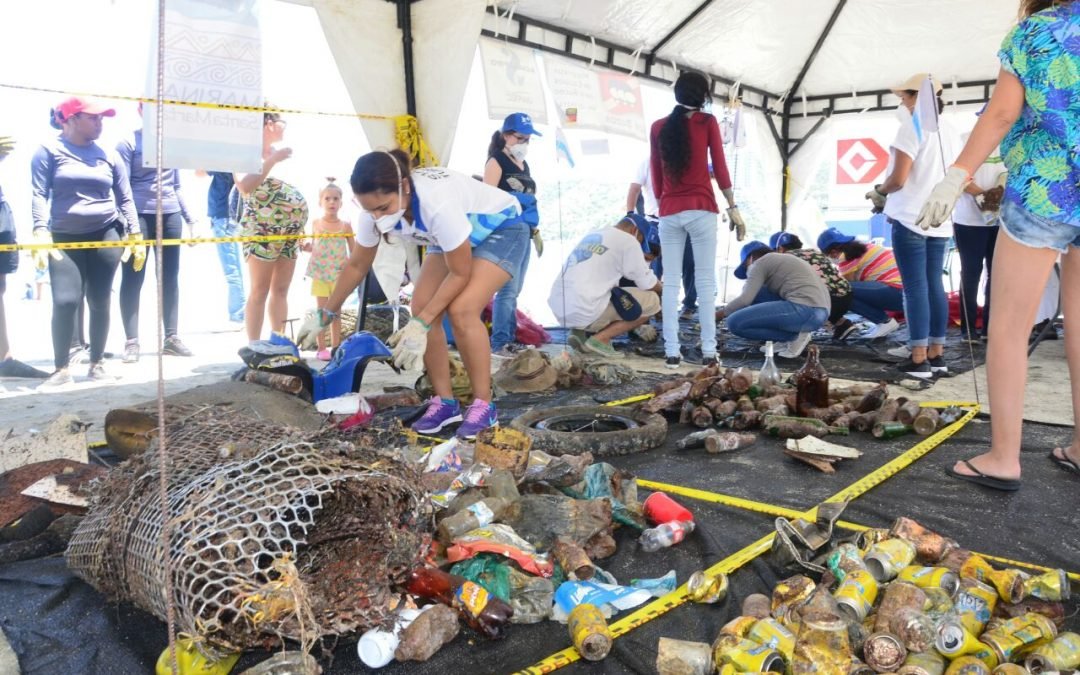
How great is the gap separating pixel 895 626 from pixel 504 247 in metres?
2.51

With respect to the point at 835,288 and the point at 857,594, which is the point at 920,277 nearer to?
the point at 835,288

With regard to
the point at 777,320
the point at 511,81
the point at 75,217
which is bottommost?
the point at 777,320

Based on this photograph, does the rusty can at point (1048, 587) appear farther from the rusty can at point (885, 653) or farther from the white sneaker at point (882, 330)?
the white sneaker at point (882, 330)

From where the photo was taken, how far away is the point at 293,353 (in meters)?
3.79

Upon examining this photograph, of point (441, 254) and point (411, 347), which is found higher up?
point (441, 254)

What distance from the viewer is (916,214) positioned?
14.1 feet

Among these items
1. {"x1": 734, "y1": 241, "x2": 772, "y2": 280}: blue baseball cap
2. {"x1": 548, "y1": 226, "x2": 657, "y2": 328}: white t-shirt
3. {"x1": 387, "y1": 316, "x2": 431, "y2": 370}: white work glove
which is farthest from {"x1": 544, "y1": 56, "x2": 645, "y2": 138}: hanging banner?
{"x1": 387, "y1": 316, "x2": 431, "y2": 370}: white work glove

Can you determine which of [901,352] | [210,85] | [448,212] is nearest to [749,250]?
[901,352]

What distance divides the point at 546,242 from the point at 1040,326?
247 inches

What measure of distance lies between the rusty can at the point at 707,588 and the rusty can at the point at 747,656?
288 mm

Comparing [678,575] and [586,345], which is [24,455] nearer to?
[678,575]

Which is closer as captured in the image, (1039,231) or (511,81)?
(1039,231)

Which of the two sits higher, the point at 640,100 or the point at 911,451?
the point at 640,100

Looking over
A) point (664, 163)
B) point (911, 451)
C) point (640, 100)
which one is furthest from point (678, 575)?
point (640, 100)
